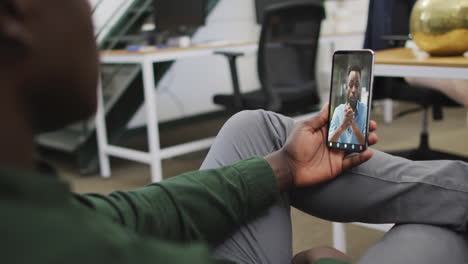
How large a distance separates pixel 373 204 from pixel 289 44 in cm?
194

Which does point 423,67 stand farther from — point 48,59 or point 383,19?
point 383,19

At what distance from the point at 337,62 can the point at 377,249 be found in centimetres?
33

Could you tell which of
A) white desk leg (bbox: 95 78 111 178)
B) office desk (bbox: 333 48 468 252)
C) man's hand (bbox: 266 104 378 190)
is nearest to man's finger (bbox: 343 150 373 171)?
man's hand (bbox: 266 104 378 190)

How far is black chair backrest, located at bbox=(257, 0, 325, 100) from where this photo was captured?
246 centimetres

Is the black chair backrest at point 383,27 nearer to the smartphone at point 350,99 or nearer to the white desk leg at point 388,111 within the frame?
the white desk leg at point 388,111

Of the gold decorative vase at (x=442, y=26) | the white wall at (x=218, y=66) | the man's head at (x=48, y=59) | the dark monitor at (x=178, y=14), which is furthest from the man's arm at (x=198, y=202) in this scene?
the white wall at (x=218, y=66)

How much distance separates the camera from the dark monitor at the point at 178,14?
10.0 ft

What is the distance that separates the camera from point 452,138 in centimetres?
314

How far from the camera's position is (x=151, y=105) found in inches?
97.5

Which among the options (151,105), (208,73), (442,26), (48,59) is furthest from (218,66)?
(48,59)

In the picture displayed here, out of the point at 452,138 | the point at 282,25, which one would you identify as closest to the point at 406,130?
the point at 452,138

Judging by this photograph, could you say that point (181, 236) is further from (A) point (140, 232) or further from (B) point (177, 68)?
(B) point (177, 68)

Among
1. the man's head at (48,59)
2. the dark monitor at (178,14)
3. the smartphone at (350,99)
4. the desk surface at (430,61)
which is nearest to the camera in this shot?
the man's head at (48,59)

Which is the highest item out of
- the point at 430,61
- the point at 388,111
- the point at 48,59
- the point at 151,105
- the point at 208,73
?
the point at 48,59
